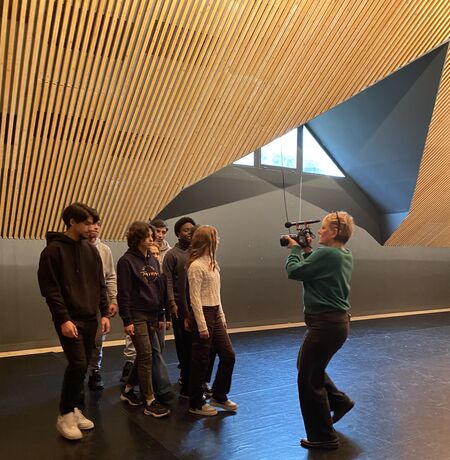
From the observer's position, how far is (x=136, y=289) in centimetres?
294

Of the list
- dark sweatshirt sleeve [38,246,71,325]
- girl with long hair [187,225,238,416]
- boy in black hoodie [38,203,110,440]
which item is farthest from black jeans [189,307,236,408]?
dark sweatshirt sleeve [38,246,71,325]

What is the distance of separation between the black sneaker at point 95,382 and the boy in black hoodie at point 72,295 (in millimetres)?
895

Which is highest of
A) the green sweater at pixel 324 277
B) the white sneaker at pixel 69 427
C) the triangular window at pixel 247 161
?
the triangular window at pixel 247 161

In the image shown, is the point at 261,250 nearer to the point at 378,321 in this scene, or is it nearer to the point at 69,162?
the point at 378,321

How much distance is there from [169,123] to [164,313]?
2.34m

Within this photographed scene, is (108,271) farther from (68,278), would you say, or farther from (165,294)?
(68,278)

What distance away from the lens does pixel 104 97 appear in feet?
14.2

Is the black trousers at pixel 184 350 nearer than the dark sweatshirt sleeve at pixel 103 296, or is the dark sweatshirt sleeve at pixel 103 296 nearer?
the dark sweatshirt sleeve at pixel 103 296

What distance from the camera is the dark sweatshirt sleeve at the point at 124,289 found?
9.36ft

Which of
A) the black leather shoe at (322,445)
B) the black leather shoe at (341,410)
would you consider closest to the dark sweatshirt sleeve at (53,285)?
the black leather shoe at (322,445)

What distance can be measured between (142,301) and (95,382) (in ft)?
3.68

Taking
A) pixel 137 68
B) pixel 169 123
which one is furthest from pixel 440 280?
pixel 137 68

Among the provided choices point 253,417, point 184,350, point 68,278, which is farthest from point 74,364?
point 253,417

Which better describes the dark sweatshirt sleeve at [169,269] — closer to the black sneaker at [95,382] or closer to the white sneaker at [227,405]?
the white sneaker at [227,405]
